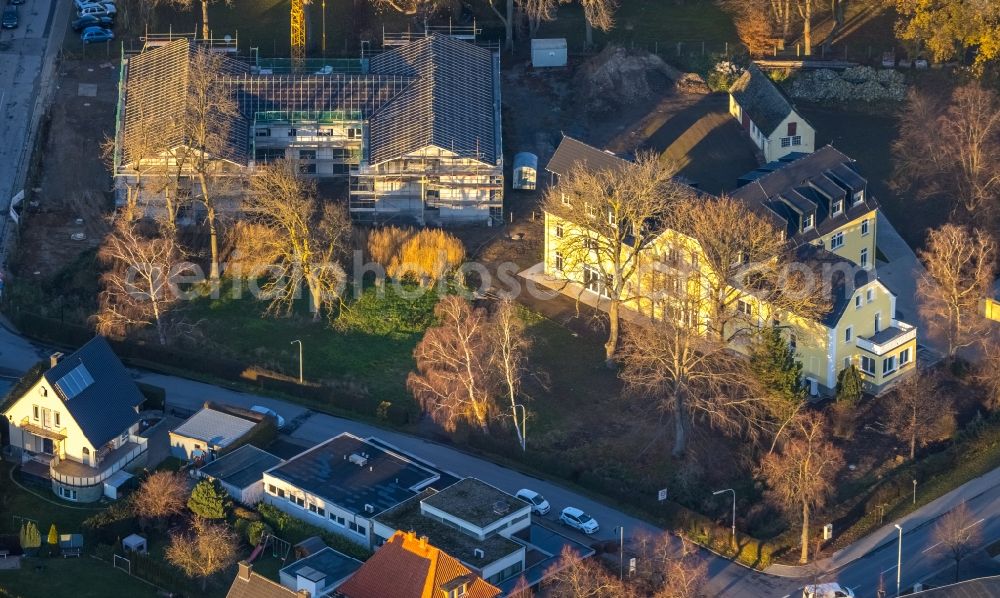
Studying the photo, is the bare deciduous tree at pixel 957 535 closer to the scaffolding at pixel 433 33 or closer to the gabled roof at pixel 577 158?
the gabled roof at pixel 577 158

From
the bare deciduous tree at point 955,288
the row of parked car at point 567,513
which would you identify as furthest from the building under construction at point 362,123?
the row of parked car at point 567,513

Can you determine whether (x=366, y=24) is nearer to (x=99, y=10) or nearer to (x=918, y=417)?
(x=99, y=10)

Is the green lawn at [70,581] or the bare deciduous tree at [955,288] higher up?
the bare deciduous tree at [955,288]

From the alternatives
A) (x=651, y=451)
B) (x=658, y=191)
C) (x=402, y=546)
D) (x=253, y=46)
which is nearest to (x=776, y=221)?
(x=658, y=191)

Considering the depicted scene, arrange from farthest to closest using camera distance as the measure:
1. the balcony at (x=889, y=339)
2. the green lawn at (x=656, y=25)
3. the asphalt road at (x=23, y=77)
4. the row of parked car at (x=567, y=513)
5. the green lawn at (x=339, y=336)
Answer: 1. the green lawn at (x=656, y=25)
2. the asphalt road at (x=23, y=77)
3. the green lawn at (x=339, y=336)
4. the balcony at (x=889, y=339)
5. the row of parked car at (x=567, y=513)

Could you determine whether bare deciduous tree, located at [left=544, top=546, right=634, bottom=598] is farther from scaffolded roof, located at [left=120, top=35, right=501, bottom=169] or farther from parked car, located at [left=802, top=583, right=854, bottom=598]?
scaffolded roof, located at [left=120, top=35, right=501, bottom=169]

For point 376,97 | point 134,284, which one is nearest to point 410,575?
point 134,284

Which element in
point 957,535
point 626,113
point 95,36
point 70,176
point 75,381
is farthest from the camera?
point 95,36

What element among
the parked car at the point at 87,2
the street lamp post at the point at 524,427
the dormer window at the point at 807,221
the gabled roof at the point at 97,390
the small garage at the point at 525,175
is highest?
the parked car at the point at 87,2
